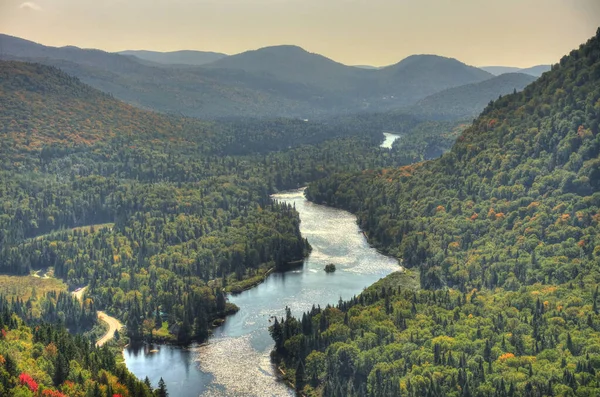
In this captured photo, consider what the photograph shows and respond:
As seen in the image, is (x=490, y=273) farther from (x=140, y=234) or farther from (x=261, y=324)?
(x=140, y=234)

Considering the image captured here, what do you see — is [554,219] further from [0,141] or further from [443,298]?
[0,141]

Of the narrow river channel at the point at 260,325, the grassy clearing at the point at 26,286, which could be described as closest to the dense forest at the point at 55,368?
the narrow river channel at the point at 260,325

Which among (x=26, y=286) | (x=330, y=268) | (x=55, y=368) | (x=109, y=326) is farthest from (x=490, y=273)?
(x=26, y=286)

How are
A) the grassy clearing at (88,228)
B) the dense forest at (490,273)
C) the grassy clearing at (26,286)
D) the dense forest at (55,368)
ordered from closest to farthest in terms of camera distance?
the dense forest at (55,368) → the dense forest at (490,273) → the grassy clearing at (26,286) → the grassy clearing at (88,228)

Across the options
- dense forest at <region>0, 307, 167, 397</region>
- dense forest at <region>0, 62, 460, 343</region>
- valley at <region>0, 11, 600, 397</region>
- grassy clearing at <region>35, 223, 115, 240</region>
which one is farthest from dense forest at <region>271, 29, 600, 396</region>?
grassy clearing at <region>35, 223, 115, 240</region>

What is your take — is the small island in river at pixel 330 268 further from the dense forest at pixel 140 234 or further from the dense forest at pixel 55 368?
the dense forest at pixel 55 368

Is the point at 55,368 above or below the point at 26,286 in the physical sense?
above
